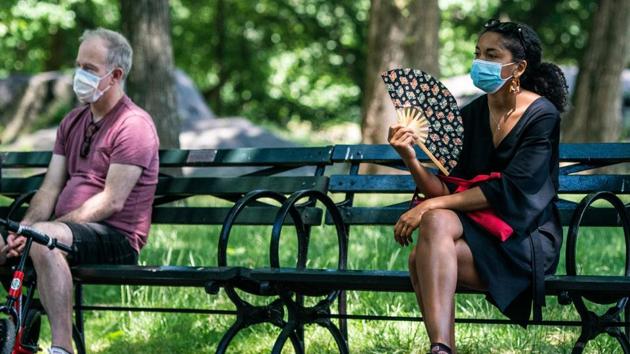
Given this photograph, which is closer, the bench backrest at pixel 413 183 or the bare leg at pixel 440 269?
the bare leg at pixel 440 269

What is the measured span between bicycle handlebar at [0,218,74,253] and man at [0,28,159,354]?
12 cm

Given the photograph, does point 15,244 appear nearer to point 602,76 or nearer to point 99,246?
point 99,246

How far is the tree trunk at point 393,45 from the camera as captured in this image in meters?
12.3

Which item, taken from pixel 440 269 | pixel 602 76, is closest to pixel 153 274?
pixel 440 269

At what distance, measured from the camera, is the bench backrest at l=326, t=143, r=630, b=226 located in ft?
17.0

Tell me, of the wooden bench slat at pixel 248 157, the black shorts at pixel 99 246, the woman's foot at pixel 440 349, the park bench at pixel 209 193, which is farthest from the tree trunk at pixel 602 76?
the woman's foot at pixel 440 349

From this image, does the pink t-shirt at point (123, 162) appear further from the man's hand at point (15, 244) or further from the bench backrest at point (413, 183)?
the bench backrest at point (413, 183)

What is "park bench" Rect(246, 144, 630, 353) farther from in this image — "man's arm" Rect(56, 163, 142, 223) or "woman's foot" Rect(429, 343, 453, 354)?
"man's arm" Rect(56, 163, 142, 223)

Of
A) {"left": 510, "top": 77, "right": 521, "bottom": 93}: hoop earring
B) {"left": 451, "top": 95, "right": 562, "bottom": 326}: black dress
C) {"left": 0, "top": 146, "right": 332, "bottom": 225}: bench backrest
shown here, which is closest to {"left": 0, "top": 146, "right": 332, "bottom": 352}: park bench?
{"left": 0, "top": 146, "right": 332, "bottom": 225}: bench backrest

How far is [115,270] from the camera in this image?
4.96 m

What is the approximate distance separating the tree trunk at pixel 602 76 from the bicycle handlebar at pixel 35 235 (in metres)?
10.4

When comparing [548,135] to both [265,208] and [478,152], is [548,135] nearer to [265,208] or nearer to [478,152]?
[478,152]

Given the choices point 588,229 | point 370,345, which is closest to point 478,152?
point 370,345

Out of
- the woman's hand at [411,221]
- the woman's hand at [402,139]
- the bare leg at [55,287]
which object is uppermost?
the woman's hand at [402,139]
